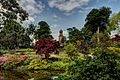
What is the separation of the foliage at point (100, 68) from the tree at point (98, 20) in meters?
59.2

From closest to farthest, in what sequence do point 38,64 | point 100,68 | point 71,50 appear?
1. point 100,68
2. point 38,64
3. point 71,50

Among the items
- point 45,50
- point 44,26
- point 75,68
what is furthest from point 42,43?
point 44,26

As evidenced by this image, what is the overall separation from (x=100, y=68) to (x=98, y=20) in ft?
199

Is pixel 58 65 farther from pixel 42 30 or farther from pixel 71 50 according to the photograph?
pixel 42 30

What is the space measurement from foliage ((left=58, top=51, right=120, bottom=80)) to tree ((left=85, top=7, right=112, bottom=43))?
194ft

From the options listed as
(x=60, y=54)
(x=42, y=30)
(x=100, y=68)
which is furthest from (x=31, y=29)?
(x=100, y=68)

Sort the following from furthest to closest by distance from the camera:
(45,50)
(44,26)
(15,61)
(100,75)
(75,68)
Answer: (44,26), (15,61), (45,50), (75,68), (100,75)

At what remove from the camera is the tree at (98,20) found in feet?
232

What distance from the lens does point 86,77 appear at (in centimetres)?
1095

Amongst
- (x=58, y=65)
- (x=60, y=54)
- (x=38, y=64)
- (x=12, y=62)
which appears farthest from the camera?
(x=60, y=54)

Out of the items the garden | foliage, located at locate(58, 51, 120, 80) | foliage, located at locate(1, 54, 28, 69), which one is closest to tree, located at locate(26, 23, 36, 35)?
the garden

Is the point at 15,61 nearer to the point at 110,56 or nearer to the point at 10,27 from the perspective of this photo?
the point at 10,27

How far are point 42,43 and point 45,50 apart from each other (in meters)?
1.12

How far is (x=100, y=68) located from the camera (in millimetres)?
10914
